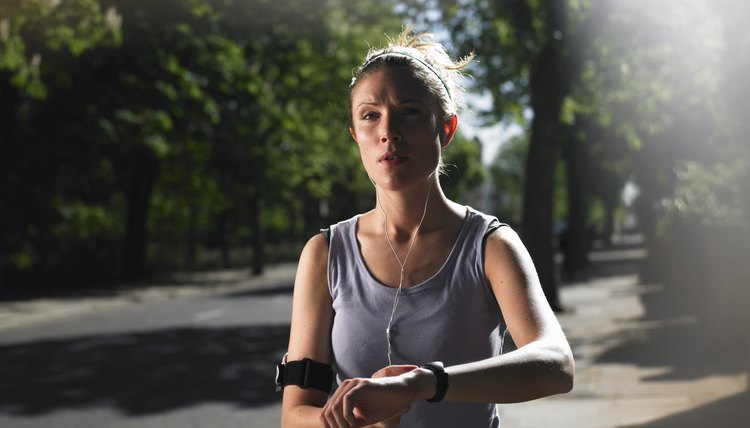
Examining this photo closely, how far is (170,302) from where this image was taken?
24.0 meters

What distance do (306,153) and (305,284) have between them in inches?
1306

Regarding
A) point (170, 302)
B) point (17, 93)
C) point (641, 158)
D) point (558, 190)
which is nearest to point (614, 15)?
point (170, 302)

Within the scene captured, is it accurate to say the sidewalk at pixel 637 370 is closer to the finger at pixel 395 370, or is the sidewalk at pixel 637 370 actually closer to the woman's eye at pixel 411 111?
the woman's eye at pixel 411 111

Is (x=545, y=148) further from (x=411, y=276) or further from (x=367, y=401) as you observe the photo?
(x=367, y=401)

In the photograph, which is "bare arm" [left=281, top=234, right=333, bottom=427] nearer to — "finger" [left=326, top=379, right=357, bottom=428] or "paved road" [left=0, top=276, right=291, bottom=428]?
"finger" [left=326, top=379, right=357, bottom=428]

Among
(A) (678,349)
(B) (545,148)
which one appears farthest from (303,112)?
(A) (678,349)

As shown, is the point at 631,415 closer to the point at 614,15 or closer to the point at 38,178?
the point at 614,15

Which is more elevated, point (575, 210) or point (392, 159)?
point (575, 210)

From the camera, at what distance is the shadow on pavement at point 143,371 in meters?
9.63

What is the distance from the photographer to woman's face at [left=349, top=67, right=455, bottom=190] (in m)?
1.87

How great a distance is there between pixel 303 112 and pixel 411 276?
32.9 meters

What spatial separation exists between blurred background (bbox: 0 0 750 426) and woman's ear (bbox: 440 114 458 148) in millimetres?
6443

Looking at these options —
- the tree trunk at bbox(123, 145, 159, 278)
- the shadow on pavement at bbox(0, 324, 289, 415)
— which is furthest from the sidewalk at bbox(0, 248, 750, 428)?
the tree trunk at bbox(123, 145, 159, 278)

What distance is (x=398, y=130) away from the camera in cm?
187
